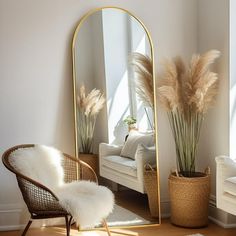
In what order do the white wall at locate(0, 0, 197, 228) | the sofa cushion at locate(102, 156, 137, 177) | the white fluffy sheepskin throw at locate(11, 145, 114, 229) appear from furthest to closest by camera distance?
the sofa cushion at locate(102, 156, 137, 177), the white wall at locate(0, 0, 197, 228), the white fluffy sheepskin throw at locate(11, 145, 114, 229)

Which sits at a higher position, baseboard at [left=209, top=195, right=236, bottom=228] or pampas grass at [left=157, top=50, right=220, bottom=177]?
pampas grass at [left=157, top=50, right=220, bottom=177]

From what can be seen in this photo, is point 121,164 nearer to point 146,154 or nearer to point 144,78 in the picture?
point 146,154

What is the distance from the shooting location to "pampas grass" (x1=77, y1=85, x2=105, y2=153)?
3.97 meters

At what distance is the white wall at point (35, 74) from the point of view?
3.89 m

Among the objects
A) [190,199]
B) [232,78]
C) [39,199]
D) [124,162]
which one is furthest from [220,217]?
[39,199]

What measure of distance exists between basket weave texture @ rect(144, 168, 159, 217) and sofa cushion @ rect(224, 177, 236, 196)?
73cm

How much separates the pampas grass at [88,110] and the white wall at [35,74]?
4.2 inches

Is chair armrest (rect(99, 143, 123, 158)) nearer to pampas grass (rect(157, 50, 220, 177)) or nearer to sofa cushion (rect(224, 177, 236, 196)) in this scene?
pampas grass (rect(157, 50, 220, 177))

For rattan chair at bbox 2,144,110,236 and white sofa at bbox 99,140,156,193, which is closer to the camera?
rattan chair at bbox 2,144,110,236

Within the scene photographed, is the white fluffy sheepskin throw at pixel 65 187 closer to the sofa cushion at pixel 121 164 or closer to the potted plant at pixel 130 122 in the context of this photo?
the sofa cushion at pixel 121 164

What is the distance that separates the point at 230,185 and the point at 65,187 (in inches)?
48.9

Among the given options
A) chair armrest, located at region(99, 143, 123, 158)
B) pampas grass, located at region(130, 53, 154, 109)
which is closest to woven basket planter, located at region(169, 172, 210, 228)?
chair armrest, located at region(99, 143, 123, 158)

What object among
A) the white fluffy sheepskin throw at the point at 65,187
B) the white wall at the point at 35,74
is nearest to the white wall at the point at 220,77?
the white wall at the point at 35,74

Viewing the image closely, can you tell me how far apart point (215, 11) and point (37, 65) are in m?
1.57
